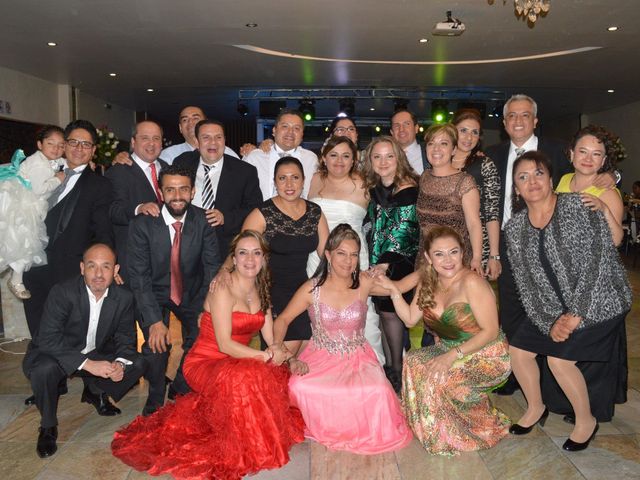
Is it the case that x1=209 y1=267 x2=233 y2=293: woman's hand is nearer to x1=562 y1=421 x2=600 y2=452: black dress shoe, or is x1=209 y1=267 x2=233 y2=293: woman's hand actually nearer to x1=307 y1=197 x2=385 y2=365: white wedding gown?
x1=307 y1=197 x2=385 y2=365: white wedding gown

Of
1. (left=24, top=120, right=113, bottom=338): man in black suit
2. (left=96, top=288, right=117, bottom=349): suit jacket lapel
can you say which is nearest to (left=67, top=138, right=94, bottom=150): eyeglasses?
(left=24, top=120, right=113, bottom=338): man in black suit

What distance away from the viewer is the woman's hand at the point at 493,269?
11.9 feet

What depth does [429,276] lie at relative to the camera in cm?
320

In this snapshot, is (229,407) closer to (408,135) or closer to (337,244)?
(337,244)

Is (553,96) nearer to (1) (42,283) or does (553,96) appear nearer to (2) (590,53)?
(2) (590,53)

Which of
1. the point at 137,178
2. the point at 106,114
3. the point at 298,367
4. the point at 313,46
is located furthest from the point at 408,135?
the point at 106,114

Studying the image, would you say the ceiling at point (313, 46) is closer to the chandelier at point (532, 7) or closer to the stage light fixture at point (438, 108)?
the stage light fixture at point (438, 108)

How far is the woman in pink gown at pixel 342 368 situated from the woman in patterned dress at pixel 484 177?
2.62 ft

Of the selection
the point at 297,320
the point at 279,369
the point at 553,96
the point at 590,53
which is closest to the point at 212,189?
the point at 297,320

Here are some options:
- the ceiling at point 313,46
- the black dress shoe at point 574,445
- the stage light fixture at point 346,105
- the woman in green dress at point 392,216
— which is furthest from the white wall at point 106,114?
the black dress shoe at point 574,445

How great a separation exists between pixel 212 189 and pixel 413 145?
1.58 m

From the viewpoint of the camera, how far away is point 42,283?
3.72 m

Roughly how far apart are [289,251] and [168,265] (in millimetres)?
717

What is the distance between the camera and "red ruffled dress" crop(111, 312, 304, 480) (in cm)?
279
